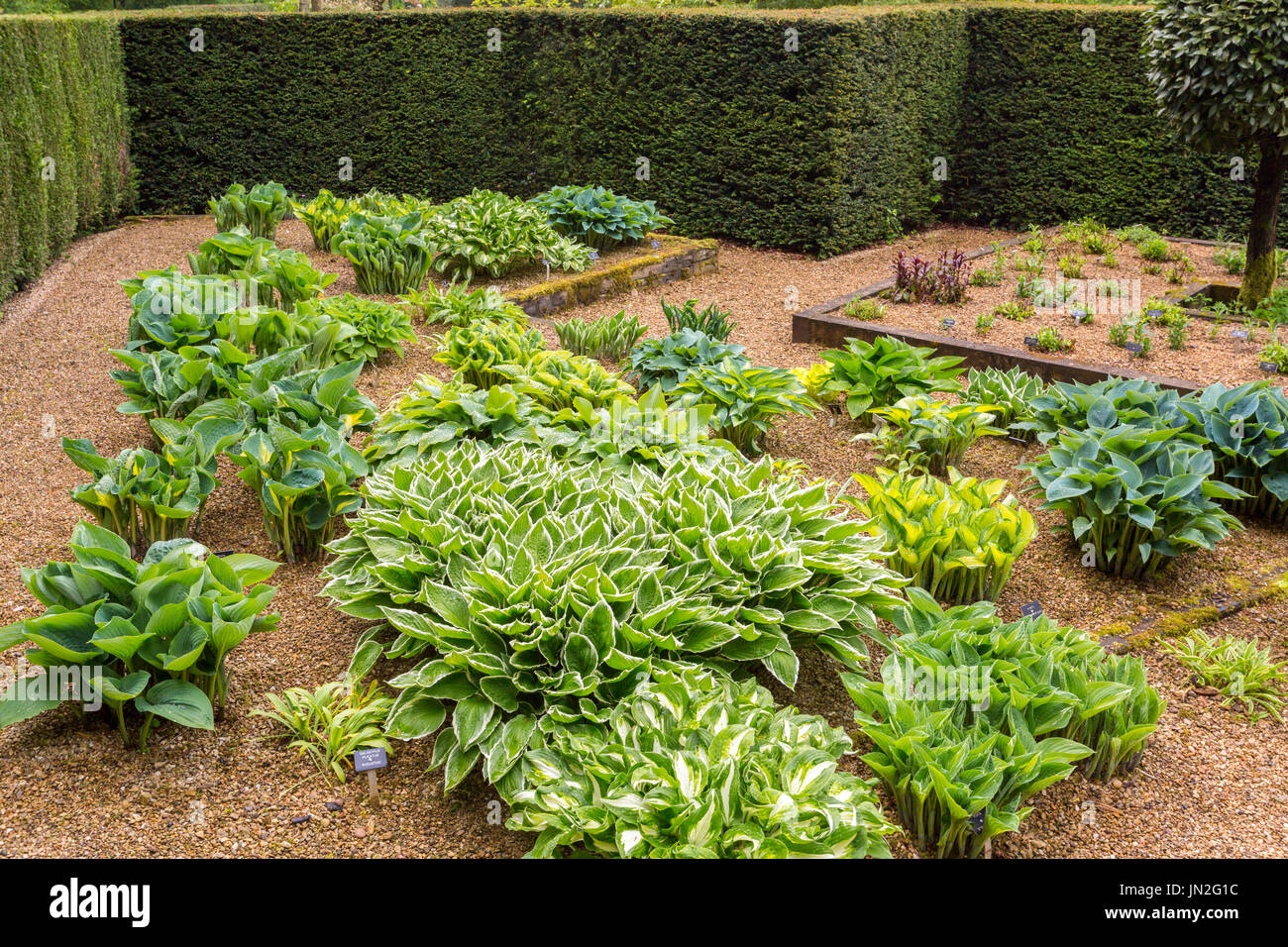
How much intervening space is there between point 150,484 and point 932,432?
360cm

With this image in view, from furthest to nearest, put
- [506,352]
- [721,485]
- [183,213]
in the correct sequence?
[183,213]
[506,352]
[721,485]

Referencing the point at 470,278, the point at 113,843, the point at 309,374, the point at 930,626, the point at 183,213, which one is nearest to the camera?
the point at 113,843

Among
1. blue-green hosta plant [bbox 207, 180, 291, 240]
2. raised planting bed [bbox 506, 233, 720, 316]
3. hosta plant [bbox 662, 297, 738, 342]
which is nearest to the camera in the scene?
hosta plant [bbox 662, 297, 738, 342]

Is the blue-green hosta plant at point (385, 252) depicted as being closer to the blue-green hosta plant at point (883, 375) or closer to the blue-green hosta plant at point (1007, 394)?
the blue-green hosta plant at point (883, 375)

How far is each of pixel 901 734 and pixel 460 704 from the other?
4.16ft

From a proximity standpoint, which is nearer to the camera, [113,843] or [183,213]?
[113,843]

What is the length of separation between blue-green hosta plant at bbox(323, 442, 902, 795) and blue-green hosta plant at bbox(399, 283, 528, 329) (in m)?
2.90

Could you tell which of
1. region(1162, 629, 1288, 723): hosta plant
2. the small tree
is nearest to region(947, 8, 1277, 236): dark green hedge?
the small tree

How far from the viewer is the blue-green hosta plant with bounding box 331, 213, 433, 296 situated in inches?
297

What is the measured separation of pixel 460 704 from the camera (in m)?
2.90

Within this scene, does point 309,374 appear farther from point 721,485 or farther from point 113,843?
point 113,843

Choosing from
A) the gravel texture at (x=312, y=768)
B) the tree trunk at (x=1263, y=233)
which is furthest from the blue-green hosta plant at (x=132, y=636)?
the tree trunk at (x=1263, y=233)

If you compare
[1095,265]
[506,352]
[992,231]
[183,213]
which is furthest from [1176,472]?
[183,213]

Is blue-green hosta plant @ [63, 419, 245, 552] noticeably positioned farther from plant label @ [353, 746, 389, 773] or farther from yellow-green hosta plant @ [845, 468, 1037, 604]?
yellow-green hosta plant @ [845, 468, 1037, 604]
